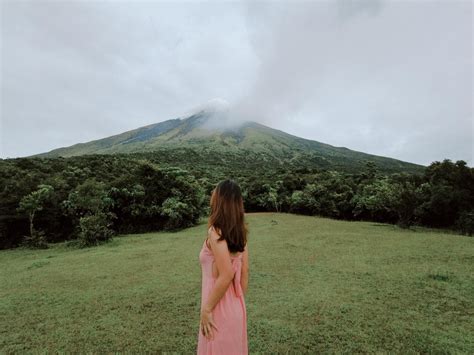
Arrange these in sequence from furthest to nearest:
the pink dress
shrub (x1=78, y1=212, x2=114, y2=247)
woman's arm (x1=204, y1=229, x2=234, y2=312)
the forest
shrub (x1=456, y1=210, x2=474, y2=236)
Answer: the forest, shrub (x1=78, y1=212, x2=114, y2=247), shrub (x1=456, y1=210, x2=474, y2=236), the pink dress, woman's arm (x1=204, y1=229, x2=234, y2=312)

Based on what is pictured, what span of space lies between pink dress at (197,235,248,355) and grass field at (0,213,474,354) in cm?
274

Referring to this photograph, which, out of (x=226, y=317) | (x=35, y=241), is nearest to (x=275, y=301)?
(x=226, y=317)

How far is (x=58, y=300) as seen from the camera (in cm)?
707

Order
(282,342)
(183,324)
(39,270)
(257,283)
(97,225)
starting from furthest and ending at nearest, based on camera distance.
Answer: (97,225) → (39,270) → (257,283) → (183,324) → (282,342)

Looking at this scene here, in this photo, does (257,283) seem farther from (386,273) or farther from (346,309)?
(386,273)

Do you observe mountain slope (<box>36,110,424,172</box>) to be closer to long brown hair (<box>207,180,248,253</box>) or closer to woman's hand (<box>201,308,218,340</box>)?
long brown hair (<box>207,180,248,253</box>)

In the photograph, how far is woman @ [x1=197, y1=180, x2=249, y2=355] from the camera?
1938 millimetres

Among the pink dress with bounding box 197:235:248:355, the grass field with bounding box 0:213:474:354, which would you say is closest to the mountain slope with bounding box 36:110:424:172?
the grass field with bounding box 0:213:474:354

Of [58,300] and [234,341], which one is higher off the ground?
[234,341]

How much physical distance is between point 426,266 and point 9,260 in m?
17.7

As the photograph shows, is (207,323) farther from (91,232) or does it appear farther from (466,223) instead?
(466,223)

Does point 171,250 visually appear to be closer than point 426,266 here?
No

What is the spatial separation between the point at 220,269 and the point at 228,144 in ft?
303

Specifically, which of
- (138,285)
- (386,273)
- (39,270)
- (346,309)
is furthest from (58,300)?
(386,273)
